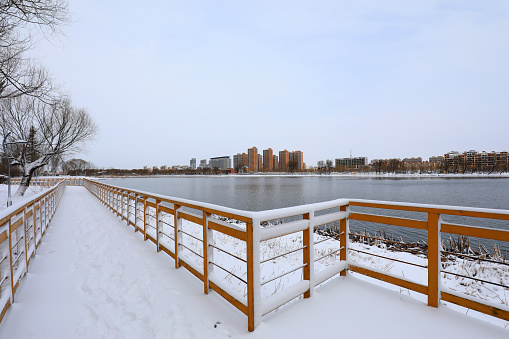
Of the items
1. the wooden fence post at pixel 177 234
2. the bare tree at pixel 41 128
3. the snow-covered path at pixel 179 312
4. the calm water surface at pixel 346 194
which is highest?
the bare tree at pixel 41 128

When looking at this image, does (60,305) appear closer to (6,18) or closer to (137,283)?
(137,283)

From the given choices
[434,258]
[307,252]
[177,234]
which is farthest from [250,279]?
[177,234]

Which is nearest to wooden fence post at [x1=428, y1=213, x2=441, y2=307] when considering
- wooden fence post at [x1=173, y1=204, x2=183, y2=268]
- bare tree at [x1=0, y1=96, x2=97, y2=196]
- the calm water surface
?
wooden fence post at [x1=173, y1=204, x2=183, y2=268]

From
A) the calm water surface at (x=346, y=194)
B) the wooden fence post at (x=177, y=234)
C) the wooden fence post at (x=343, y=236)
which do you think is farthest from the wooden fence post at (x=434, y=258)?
the calm water surface at (x=346, y=194)

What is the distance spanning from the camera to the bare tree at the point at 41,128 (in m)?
20.5

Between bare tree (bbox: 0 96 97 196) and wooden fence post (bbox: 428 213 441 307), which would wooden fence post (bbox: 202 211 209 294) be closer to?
wooden fence post (bbox: 428 213 441 307)

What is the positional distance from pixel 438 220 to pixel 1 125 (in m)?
29.6

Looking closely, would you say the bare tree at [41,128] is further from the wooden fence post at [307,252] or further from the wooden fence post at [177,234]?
the wooden fence post at [307,252]

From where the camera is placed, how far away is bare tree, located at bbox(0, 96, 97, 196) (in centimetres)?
2048

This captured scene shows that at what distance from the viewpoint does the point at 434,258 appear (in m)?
2.83

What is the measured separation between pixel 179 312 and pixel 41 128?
2815 cm

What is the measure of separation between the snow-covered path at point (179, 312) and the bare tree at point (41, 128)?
19740 millimetres

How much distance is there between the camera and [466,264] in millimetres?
6551

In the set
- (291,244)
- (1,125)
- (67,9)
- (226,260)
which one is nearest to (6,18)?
(67,9)
